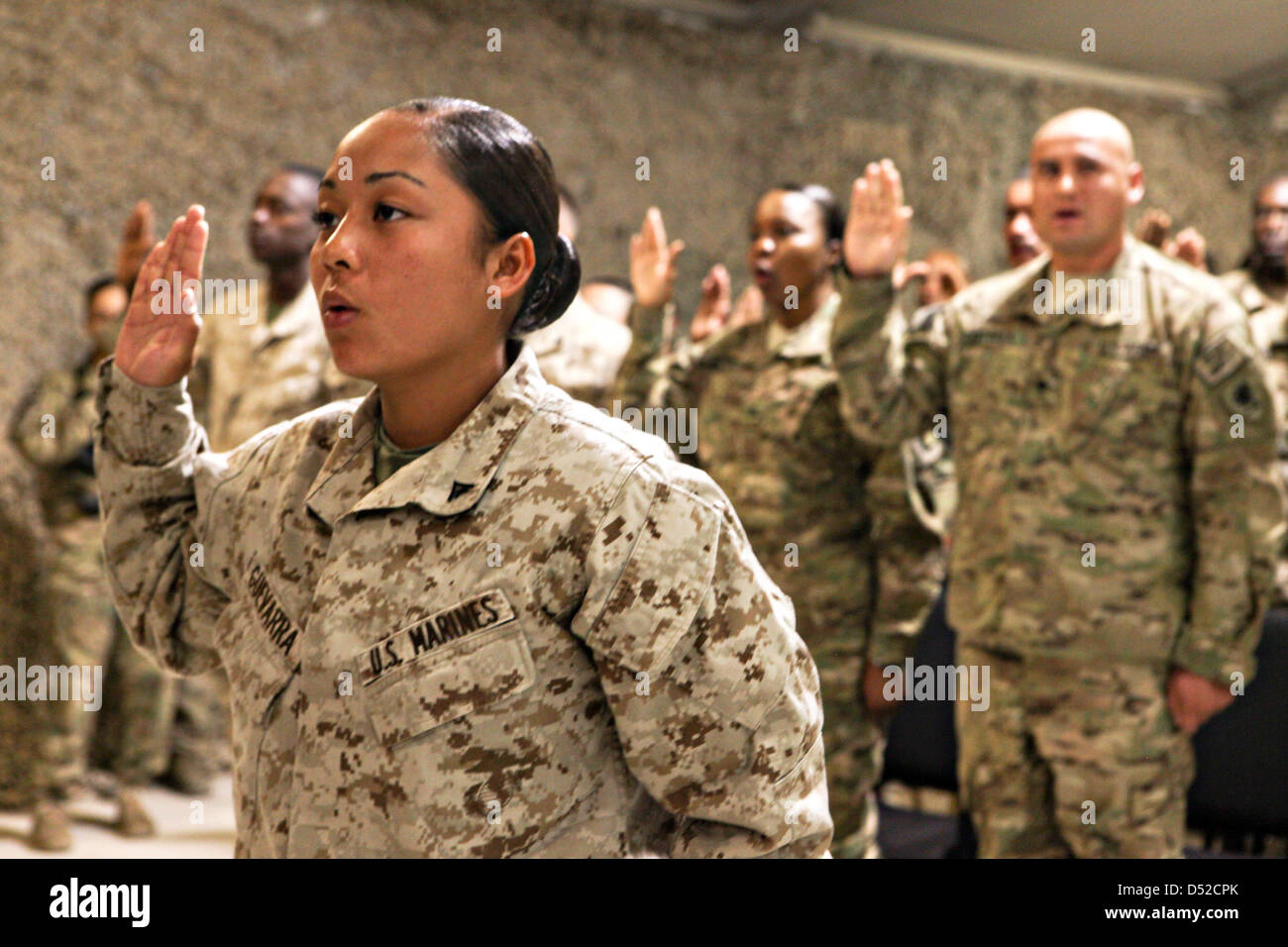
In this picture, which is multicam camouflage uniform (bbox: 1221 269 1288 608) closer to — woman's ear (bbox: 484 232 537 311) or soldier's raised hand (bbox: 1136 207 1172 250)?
soldier's raised hand (bbox: 1136 207 1172 250)

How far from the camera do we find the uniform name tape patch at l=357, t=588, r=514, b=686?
100 cm

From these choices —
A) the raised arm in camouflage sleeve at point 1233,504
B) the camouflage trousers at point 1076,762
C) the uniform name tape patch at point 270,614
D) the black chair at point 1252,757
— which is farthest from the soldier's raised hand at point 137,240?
the black chair at point 1252,757

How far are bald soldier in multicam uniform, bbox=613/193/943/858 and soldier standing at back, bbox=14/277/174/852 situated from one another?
5.82ft

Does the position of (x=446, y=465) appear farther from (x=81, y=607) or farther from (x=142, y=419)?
(x=81, y=607)

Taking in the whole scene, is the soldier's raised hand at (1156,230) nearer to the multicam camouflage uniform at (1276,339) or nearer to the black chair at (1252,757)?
the multicam camouflage uniform at (1276,339)

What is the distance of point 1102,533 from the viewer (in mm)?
2365

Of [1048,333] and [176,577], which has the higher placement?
[1048,333]

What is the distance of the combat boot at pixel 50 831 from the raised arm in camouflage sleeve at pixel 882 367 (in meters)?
2.34

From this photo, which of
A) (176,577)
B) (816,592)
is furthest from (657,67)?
(176,577)

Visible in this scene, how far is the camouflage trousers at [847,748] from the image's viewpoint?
2.66 meters

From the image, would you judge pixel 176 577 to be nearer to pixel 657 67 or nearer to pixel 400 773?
pixel 400 773

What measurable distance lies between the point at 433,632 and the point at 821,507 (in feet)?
5.82
